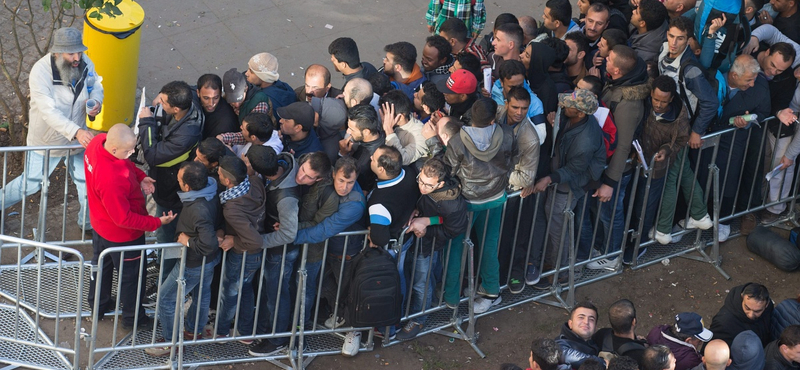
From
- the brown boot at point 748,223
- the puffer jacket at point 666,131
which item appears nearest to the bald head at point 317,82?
the puffer jacket at point 666,131

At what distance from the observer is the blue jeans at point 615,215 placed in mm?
8344

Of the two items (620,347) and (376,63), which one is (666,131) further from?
(376,63)

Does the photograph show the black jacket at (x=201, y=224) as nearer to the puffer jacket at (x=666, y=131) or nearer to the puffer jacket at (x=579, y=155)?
the puffer jacket at (x=579, y=155)

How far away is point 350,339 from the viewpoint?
25.5 ft

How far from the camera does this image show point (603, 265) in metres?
8.84

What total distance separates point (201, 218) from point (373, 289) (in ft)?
4.54

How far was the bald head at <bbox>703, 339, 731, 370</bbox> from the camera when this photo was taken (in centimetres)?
657

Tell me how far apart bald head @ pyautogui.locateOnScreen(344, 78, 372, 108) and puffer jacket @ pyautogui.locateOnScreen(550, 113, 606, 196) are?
157cm

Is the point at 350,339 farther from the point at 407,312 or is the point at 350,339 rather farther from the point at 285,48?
the point at 285,48

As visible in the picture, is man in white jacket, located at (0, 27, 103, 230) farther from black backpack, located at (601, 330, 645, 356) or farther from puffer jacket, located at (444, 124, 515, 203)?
black backpack, located at (601, 330, 645, 356)

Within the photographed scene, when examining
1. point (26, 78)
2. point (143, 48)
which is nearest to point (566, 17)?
point (143, 48)

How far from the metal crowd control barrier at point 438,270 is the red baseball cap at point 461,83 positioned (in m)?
0.93

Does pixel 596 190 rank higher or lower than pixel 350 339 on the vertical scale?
higher

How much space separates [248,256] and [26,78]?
460 centimetres
